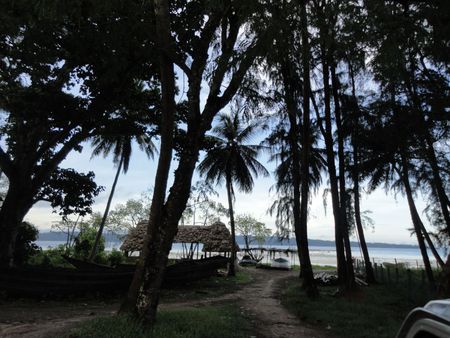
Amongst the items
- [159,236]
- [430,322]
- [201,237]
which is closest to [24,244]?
[201,237]

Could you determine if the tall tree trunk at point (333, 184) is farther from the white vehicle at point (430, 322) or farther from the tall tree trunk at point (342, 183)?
the white vehicle at point (430, 322)

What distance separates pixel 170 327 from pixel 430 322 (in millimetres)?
5922

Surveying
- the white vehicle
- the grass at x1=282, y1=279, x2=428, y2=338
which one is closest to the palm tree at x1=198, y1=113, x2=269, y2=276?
the grass at x1=282, y1=279, x2=428, y2=338

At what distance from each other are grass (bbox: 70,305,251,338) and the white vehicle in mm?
4896

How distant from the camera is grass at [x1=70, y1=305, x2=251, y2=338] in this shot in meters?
6.23

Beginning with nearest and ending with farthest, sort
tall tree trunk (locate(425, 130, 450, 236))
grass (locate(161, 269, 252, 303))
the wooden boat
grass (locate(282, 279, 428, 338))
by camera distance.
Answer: grass (locate(282, 279, 428, 338)) < tall tree trunk (locate(425, 130, 450, 236)) < the wooden boat < grass (locate(161, 269, 252, 303))

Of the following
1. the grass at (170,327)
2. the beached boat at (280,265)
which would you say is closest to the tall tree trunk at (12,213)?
the grass at (170,327)

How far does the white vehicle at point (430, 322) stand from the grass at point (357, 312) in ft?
23.3

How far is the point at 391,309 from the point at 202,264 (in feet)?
35.4

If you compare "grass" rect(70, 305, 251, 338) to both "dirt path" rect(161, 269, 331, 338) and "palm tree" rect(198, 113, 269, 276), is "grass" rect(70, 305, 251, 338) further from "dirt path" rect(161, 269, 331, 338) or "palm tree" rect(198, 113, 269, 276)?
"palm tree" rect(198, 113, 269, 276)

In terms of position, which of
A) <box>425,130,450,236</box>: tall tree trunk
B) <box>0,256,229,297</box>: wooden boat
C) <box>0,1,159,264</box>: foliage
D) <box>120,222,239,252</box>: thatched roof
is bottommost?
<box>0,256,229,297</box>: wooden boat

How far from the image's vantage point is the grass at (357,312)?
924 centimetres

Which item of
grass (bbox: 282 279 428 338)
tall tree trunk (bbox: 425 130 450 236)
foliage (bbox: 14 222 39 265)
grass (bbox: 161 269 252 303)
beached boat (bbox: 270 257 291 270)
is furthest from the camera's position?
beached boat (bbox: 270 257 291 270)

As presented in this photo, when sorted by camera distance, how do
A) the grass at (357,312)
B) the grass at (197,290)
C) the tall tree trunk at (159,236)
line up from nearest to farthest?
the tall tree trunk at (159,236) < the grass at (357,312) < the grass at (197,290)
